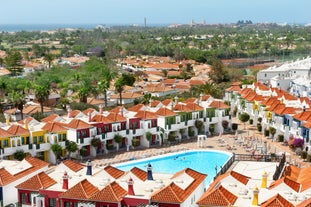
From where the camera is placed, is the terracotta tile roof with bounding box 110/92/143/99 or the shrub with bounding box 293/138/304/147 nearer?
the shrub with bounding box 293/138/304/147

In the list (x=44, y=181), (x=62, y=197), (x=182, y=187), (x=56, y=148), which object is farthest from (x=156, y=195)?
(x=56, y=148)

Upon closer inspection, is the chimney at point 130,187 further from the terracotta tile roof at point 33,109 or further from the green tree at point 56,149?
the terracotta tile roof at point 33,109

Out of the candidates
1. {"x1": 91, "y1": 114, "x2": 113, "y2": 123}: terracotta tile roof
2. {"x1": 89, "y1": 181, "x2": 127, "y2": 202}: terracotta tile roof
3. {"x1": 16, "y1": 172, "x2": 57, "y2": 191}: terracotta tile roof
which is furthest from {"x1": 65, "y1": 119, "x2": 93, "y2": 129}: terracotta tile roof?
{"x1": 89, "y1": 181, "x2": 127, "y2": 202}: terracotta tile roof

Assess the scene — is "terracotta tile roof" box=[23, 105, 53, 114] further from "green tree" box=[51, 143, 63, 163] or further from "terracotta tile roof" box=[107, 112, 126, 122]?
"green tree" box=[51, 143, 63, 163]

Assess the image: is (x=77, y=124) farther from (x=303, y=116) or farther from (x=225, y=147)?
(x=303, y=116)

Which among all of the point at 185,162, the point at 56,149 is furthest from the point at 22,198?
the point at 185,162

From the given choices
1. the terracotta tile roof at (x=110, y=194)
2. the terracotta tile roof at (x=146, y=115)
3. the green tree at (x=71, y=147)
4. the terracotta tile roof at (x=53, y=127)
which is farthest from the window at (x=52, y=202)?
the terracotta tile roof at (x=146, y=115)
